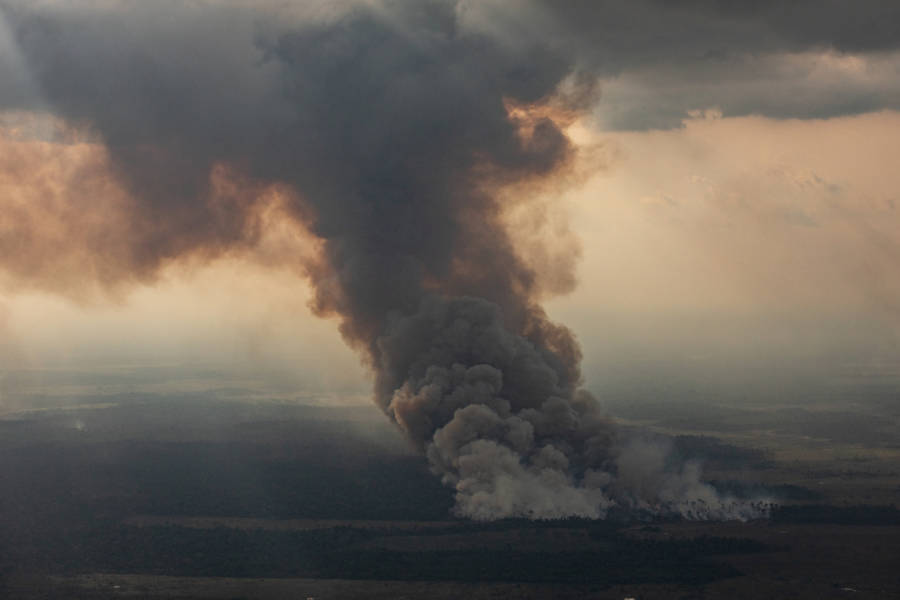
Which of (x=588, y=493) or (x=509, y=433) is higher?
(x=509, y=433)

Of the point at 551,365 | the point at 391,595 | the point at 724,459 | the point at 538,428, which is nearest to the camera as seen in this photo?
the point at 391,595

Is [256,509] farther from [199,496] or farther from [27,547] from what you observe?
[27,547]

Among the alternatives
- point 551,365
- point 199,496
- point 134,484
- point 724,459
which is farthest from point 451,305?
point 724,459

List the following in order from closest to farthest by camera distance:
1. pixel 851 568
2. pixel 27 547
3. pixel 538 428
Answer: pixel 851 568
pixel 27 547
pixel 538 428

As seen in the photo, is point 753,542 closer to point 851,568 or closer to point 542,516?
point 851,568

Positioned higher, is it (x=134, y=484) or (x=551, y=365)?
(x=551, y=365)

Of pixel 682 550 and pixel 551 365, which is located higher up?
pixel 551 365

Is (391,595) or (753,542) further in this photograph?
(753,542)

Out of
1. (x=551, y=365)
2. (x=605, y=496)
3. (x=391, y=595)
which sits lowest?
(x=391, y=595)

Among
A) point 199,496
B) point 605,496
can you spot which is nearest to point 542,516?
point 605,496

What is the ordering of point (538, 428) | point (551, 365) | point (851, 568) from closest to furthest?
point (851, 568) < point (538, 428) < point (551, 365)
